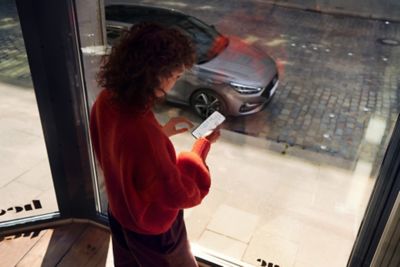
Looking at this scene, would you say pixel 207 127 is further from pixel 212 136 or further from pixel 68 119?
pixel 68 119

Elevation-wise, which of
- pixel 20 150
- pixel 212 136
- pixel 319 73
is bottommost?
pixel 20 150

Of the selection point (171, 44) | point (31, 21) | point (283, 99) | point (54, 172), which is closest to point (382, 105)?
point (171, 44)

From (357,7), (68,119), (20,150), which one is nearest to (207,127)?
(68,119)

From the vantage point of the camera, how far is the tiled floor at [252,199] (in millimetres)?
1845

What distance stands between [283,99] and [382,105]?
5.90 ft

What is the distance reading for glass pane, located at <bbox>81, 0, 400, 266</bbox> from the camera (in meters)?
1.64

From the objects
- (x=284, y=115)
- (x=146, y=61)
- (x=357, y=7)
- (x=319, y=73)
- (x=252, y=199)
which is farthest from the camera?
(x=284, y=115)

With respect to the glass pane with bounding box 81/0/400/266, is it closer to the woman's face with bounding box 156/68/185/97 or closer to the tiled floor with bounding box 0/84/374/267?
the tiled floor with bounding box 0/84/374/267

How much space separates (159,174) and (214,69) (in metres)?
1.41

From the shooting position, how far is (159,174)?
37.1 inches

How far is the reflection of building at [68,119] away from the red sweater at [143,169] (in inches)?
18.9

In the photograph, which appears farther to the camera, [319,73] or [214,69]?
[319,73]

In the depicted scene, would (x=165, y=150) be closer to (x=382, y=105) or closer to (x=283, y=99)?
(x=382, y=105)

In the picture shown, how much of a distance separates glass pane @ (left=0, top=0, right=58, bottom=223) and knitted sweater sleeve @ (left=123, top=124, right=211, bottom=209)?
952 mm
